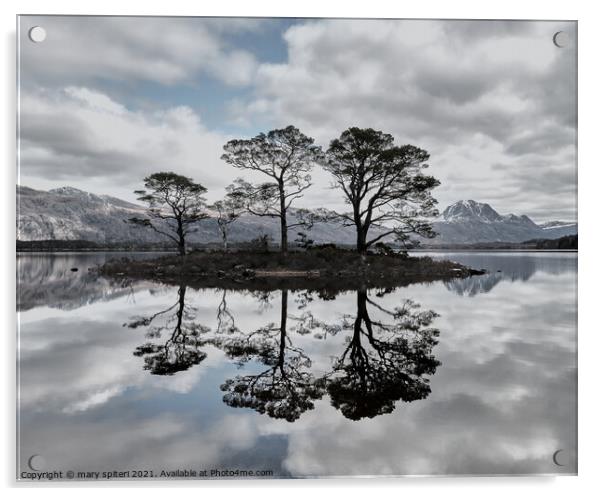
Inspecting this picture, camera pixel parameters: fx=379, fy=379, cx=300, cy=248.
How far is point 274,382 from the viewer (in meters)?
5.45

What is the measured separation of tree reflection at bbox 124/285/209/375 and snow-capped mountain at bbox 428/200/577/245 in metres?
7.41

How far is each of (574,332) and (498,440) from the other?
10.4ft

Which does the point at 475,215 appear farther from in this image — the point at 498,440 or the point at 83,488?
the point at 83,488

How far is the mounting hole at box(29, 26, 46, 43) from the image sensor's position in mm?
6965

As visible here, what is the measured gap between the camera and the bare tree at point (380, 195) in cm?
1695

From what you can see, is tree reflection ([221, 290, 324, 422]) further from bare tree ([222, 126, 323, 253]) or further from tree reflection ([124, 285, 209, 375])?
bare tree ([222, 126, 323, 253])

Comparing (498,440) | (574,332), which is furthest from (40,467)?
(574,332)

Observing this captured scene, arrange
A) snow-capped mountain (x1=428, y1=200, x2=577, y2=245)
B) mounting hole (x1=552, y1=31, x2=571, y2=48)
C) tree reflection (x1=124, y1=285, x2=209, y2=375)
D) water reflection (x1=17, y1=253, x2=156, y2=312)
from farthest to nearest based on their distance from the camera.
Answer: snow-capped mountain (x1=428, y1=200, x2=577, y2=245)
mounting hole (x1=552, y1=31, x2=571, y2=48)
water reflection (x1=17, y1=253, x2=156, y2=312)
tree reflection (x1=124, y1=285, x2=209, y2=375)

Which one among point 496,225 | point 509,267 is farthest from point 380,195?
point 496,225

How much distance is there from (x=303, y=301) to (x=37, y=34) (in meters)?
9.15

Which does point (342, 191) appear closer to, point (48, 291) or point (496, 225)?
point (496, 225)

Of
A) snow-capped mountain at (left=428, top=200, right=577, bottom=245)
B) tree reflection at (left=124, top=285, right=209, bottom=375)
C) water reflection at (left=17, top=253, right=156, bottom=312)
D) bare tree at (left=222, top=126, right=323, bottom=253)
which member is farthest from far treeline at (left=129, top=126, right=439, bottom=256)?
tree reflection at (left=124, top=285, right=209, bottom=375)
